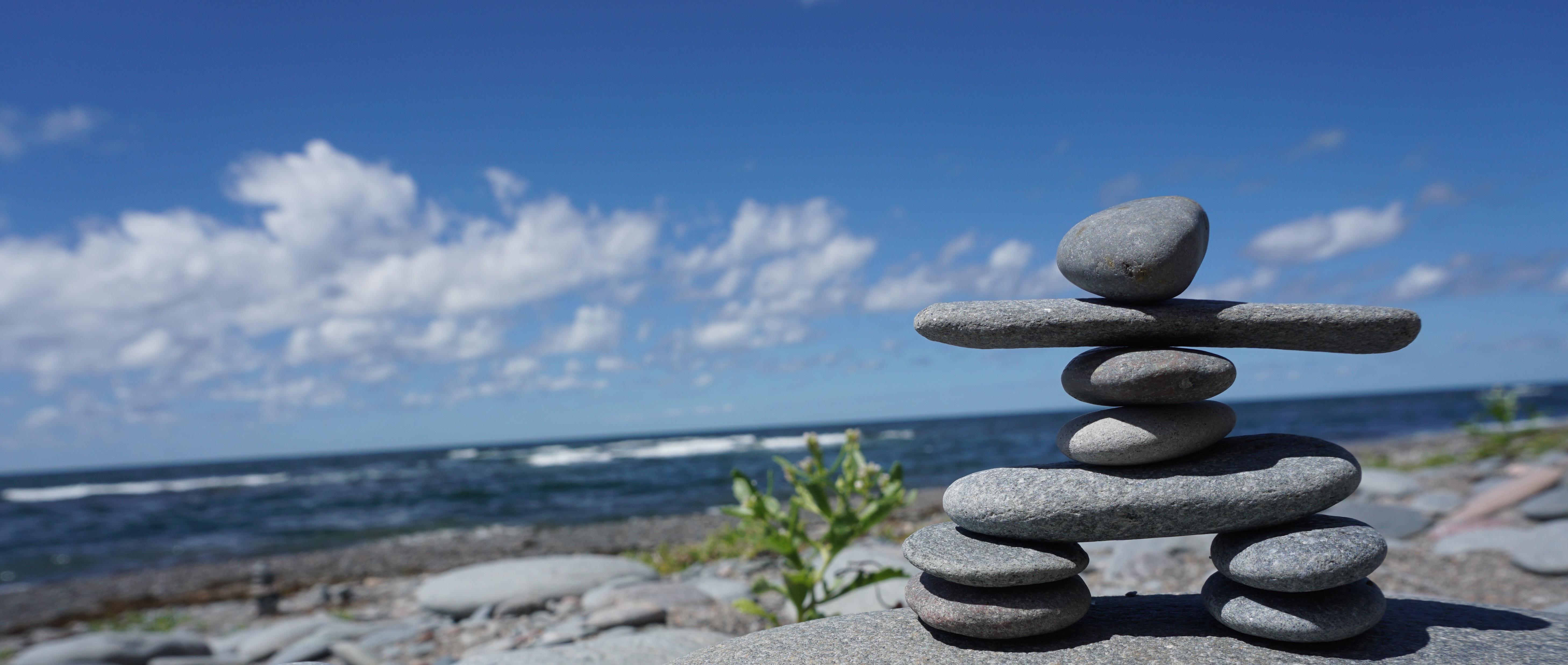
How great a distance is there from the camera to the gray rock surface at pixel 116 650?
6340 mm

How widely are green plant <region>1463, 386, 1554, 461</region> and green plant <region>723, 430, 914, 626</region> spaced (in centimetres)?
1190

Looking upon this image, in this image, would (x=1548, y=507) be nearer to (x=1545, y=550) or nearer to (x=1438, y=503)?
(x=1438, y=503)

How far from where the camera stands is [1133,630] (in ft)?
10.7

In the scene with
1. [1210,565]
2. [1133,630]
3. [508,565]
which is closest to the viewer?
[1133,630]

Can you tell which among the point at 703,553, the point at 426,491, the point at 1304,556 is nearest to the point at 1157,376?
the point at 1304,556

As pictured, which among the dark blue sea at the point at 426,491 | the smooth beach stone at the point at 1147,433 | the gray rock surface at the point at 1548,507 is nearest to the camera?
the smooth beach stone at the point at 1147,433

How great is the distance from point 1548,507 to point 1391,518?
1416 millimetres

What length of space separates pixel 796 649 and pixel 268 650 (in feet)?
18.9

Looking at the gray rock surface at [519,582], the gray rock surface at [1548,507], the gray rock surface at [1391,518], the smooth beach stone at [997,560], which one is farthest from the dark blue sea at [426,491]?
the gray rock surface at [1548,507]

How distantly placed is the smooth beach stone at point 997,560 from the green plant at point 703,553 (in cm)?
543

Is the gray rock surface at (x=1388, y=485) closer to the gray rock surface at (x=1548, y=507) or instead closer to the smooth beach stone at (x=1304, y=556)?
the gray rock surface at (x=1548, y=507)

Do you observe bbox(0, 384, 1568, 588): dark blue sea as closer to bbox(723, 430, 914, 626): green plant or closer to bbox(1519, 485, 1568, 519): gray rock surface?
bbox(723, 430, 914, 626): green plant

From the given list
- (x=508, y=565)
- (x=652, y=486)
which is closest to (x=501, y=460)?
(x=652, y=486)

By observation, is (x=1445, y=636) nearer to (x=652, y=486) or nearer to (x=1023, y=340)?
(x=1023, y=340)
